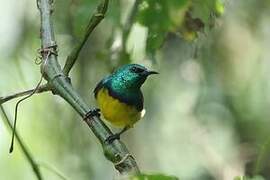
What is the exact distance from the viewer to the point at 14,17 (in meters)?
4.28

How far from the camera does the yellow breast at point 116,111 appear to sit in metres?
2.83

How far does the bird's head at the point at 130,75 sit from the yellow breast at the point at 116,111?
0.11 meters

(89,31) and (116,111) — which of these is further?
(116,111)

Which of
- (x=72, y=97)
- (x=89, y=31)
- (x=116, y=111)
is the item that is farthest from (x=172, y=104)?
(x=72, y=97)

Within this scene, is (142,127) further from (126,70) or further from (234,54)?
(126,70)

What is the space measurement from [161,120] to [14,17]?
1.52m

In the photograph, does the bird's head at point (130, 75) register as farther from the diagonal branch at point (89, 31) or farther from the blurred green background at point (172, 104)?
the diagonal branch at point (89, 31)

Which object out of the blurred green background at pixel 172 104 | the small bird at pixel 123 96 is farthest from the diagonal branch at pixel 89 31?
the blurred green background at pixel 172 104

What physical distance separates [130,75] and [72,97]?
46.6 inches

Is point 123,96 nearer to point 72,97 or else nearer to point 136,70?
point 136,70

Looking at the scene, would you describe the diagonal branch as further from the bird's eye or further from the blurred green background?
the blurred green background

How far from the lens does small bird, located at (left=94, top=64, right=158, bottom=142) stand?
9.34 ft

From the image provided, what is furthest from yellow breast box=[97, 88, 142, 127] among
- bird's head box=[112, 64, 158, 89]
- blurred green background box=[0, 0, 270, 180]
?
blurred green background box=[0, 0, 270, 180]

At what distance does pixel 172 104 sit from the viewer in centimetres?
516
